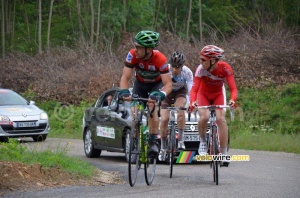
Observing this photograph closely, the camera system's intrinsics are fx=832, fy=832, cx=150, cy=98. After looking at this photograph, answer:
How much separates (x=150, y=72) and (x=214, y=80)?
1.11 metres

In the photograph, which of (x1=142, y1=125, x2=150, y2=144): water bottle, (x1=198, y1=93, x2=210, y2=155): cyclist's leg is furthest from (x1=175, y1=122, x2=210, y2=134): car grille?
(x1=142, y1=125, x2=150, y2=144): water bottle

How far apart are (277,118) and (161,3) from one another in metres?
40.0

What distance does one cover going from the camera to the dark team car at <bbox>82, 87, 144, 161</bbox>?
55.9ft

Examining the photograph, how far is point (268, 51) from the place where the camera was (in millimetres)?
29750

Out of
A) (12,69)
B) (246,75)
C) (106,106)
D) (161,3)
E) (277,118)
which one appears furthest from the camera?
(161,3)

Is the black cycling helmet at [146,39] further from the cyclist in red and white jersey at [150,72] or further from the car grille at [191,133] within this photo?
the car grille at [191,133]

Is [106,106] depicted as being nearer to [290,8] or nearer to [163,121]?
[163,121]

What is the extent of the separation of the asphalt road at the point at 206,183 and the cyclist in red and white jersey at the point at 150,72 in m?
0.85

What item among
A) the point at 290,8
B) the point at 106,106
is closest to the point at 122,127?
the point at 106,106

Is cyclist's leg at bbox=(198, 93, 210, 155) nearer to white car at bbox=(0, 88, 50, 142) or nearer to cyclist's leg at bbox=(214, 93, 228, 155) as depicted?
cyclist's leg at bbox=(214, 93, 228, 155)

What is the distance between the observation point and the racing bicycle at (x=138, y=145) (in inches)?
465

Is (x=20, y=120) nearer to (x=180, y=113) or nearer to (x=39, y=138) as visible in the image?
(x=39, y=138)

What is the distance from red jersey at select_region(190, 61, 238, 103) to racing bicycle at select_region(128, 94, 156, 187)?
37.3 inches

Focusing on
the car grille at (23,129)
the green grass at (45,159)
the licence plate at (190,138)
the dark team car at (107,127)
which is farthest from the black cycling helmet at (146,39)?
the car grille at (23,129)
